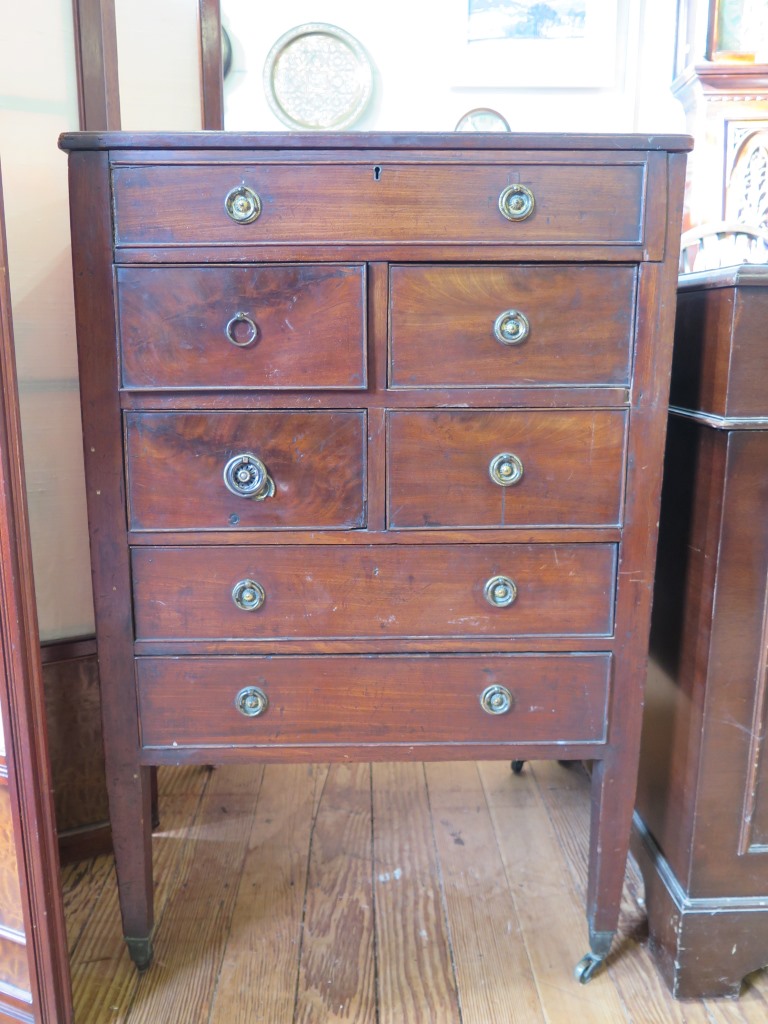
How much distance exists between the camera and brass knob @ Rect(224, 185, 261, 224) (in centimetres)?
104

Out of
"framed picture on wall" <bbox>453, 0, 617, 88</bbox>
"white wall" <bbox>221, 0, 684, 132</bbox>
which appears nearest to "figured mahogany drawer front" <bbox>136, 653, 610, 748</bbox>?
"white wall" <bbox>221, 0, 684, 132</bbox>

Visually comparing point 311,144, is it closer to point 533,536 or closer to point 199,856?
point 533,536

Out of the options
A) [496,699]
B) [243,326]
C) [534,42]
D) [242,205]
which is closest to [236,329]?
[243,326]

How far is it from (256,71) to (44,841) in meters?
2.32

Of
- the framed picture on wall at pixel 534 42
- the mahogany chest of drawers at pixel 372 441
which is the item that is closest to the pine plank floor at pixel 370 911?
the mahogany chest of drawers at pixel 372 441

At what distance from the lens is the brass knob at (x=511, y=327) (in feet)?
3.54

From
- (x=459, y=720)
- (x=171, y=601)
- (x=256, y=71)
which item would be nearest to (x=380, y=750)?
(x=459, y=720)

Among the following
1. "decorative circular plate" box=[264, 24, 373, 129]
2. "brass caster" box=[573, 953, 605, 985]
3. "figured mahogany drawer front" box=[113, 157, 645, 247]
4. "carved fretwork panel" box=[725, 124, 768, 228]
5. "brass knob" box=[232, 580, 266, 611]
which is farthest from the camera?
"carved fretwork panel" box=[725, 124, 768, 228]

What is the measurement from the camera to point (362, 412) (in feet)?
3.59

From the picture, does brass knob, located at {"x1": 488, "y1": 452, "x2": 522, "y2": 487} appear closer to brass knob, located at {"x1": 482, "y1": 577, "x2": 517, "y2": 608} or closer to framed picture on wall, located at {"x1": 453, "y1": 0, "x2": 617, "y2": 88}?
brass knob, located at {"x1": 482, "y1": 577, "x2": 517, "y2": 608}

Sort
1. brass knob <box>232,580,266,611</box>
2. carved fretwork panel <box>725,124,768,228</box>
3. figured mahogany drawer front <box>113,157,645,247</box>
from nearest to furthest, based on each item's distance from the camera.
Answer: figured mahogany drawer front <box>113,157,645,247</box> < brass knob <box>232,580,266,611</box> < carved fretwork panel <box>725,124,768,228</box>

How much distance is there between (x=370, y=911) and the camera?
142cm

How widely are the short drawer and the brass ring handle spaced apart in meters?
0.22

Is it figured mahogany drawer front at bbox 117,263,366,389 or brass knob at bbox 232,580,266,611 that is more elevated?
figured mahogany drawer front at bbox 117,263,366,389
